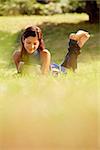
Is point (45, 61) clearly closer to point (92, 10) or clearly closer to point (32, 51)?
point (32, 51)

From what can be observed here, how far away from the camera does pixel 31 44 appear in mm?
3211

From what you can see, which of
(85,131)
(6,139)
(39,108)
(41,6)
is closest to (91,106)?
(85,131)

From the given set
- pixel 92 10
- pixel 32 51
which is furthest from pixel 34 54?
pixel 92 10

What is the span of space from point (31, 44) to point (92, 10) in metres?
4.09

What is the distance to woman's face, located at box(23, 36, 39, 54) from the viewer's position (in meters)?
3.17

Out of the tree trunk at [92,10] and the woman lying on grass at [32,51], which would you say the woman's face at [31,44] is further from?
the tree trunk at [92,10]

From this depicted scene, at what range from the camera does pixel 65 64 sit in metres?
3.32

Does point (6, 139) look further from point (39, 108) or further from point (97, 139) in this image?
point (97, 139)

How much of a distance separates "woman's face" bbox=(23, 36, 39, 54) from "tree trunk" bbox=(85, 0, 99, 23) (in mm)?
3796

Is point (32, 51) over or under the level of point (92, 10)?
over

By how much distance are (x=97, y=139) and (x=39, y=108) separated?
287 millimetres

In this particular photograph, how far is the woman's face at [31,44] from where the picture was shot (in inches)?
125

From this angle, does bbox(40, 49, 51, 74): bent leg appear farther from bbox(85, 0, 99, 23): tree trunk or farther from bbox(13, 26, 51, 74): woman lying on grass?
bbox(85, 0, 99, 23): tree trunk

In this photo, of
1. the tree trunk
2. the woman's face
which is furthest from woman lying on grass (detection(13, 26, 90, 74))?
the tree trunk
